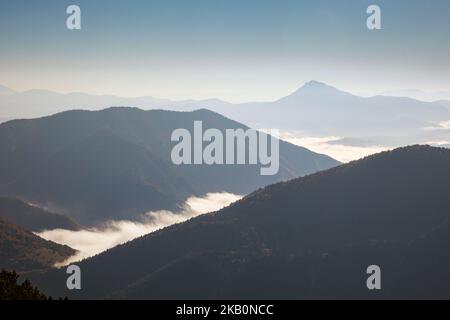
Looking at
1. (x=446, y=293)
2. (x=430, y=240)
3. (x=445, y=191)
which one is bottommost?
(x=446, y=293)

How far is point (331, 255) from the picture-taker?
161m

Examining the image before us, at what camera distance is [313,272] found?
15512 cm

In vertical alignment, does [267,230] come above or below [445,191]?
below

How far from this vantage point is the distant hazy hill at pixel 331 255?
145 m

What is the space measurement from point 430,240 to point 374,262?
1860 centimetres

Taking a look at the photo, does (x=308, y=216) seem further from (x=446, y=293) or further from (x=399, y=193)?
(x=446, y=293)

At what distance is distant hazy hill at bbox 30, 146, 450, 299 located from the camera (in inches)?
5723

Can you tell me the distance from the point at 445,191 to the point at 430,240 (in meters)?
33.2

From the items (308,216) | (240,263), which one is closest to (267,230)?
(308,216)
